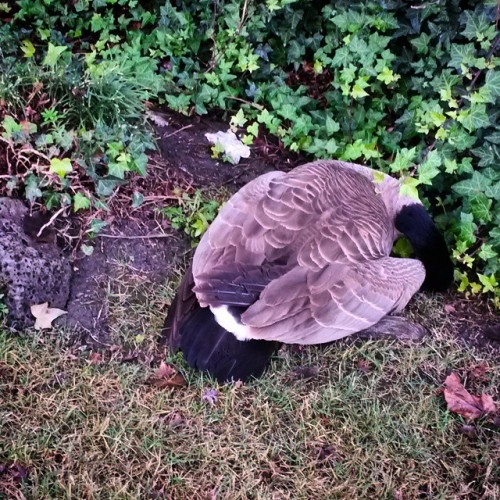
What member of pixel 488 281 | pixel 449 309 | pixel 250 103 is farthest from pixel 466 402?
pixel 250 103

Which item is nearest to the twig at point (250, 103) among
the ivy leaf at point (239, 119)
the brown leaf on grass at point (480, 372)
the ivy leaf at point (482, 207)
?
the ivy leaf at point (239, 119)

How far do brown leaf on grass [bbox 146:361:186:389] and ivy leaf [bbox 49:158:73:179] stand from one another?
1267 millimetres

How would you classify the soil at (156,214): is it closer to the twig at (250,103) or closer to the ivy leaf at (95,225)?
the ivy leaf at (95,225)

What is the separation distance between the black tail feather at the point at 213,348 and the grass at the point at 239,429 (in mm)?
155

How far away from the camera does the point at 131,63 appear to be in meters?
4.44

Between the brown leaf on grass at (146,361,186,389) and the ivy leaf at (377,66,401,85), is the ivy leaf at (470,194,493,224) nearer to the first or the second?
the ivy leaf at (377,66,401,85)

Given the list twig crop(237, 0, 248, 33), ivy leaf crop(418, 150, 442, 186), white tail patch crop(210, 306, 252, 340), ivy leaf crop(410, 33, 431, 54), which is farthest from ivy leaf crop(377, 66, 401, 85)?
white tail patch crop(210, 306, 252, 340)

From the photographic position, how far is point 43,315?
3.47 metres

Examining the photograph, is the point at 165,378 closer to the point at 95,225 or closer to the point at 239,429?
the point at 239,429

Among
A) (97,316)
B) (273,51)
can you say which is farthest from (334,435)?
(273,51)

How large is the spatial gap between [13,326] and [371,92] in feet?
9.50

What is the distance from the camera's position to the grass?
9.86ft

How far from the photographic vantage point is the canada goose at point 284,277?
3090 mm

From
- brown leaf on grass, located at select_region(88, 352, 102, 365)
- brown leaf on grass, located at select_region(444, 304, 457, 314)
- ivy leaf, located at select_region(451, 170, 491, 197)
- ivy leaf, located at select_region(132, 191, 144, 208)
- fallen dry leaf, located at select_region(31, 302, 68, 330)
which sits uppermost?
ivy leaf, located at select_region(451, 170, 491, 197)
